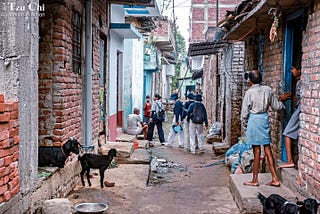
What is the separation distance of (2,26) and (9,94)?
66 cm

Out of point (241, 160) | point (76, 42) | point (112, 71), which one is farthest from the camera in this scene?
point (112, 71)

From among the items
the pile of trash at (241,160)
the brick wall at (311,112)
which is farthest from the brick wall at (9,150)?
the pile of trash at (241,160)

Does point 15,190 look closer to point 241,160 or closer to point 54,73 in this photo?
point 54,73

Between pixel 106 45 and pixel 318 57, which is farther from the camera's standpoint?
pixel 106 45

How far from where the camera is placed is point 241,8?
7.96 meters

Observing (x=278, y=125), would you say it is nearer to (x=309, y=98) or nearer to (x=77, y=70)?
(x=309, y=98)

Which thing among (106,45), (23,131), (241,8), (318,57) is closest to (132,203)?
(23,131)

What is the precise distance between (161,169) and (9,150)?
5.89 m

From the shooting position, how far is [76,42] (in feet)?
24.0

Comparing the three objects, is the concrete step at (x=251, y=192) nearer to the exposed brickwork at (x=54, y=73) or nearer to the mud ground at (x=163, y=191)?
the mud ground at (x=163, y=191)

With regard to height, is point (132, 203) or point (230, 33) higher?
point (230, 33)

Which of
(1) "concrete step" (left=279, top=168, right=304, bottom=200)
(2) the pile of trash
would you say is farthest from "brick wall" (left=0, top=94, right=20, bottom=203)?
(2) the pile of trash

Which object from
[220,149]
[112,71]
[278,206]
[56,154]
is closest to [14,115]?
[56,154]

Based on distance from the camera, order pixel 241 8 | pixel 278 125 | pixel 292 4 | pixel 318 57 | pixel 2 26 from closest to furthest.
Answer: pixel 2 26, pixel 318 57, pixel 292 4, pixel 278 125, pixel 241 8
